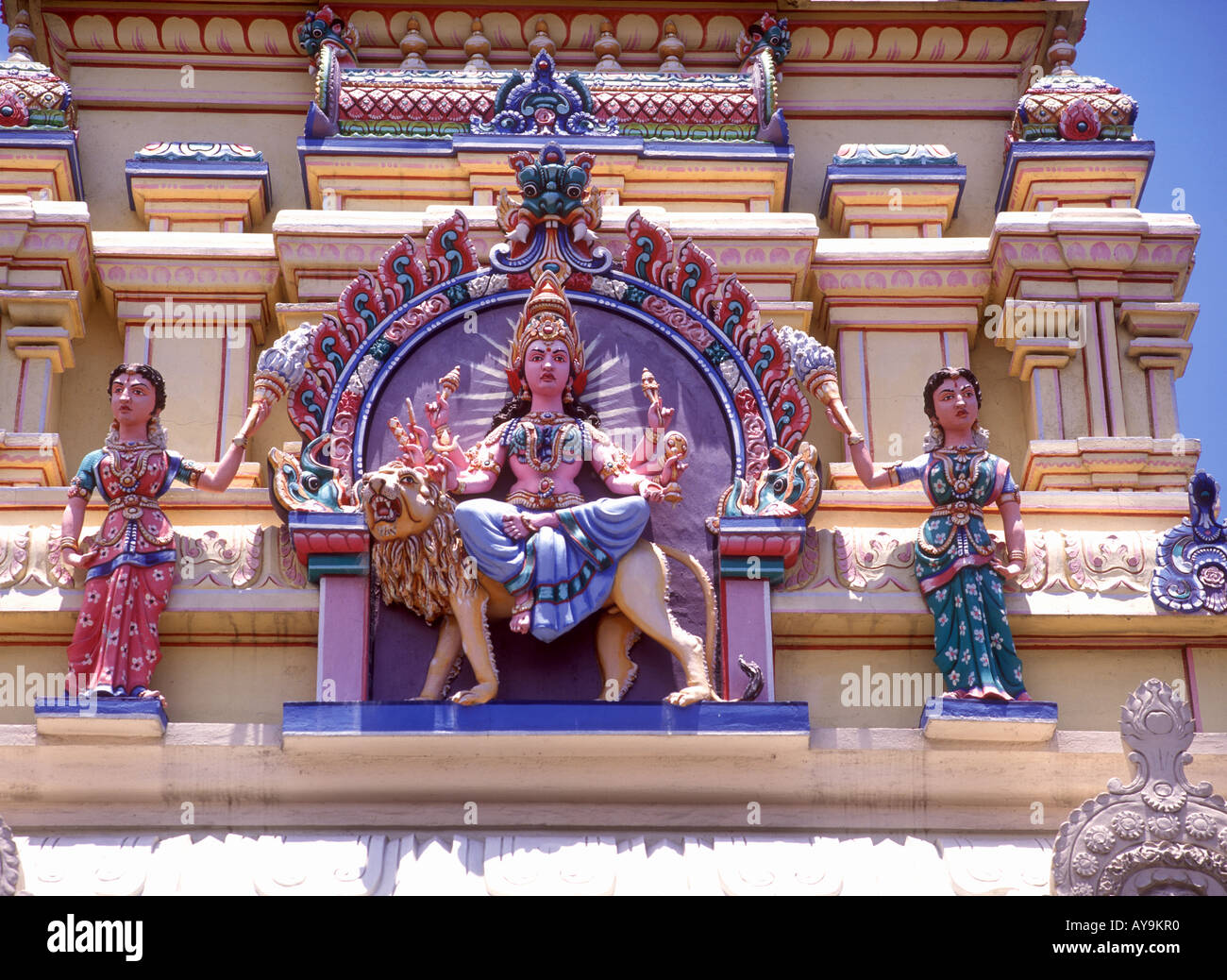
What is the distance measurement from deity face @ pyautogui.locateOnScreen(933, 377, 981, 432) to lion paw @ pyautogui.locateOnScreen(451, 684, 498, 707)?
2.81 meters

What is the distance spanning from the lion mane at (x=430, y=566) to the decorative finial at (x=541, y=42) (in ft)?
16.9

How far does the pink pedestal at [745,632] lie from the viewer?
1095cm

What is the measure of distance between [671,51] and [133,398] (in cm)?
541

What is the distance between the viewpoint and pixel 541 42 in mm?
15133

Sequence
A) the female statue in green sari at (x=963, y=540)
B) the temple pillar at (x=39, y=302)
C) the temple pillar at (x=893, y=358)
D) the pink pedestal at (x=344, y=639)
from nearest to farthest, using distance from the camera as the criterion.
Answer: the pink pedestal at (x=344, y=639) → the female statue in green sari at (x=963, y=540) → the temple pillar at (x=39, y=302) → the temple pillar at (x=893, y=358)

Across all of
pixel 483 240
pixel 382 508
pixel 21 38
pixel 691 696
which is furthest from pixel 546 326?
pixel 21 38

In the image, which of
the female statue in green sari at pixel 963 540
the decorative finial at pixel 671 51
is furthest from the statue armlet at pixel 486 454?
the decorative finial at pixel 671 51

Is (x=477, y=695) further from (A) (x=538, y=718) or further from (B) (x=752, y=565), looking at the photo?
(B) (x=752, y=565)

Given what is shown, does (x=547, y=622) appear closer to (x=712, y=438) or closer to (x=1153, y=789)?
(x=712, y=438)

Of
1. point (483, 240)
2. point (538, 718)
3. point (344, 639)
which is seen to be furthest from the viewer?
point (483, 240)

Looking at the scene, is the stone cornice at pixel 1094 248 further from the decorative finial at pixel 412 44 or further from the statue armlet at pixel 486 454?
the decorative finial at pixel 412 44

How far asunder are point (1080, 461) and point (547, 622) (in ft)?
11.6

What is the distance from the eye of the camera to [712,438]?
38.3 ft
